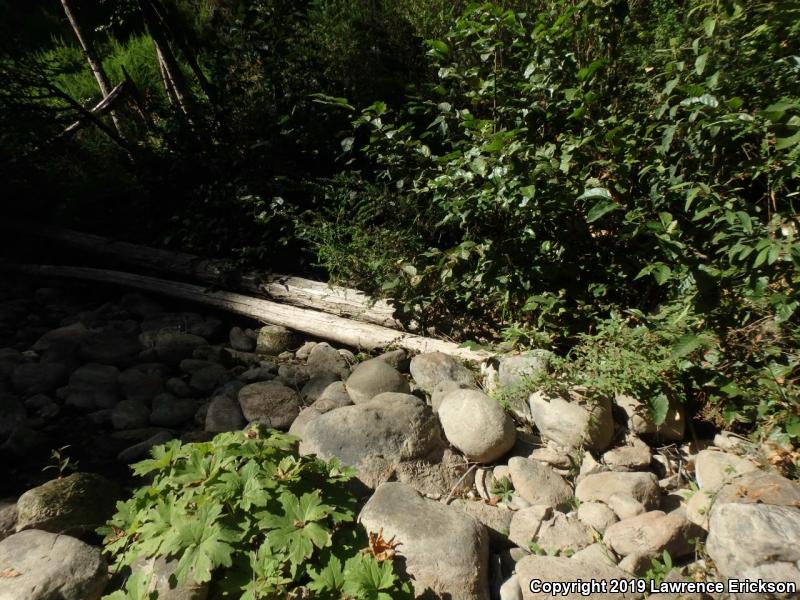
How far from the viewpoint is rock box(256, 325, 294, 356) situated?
4.10 m

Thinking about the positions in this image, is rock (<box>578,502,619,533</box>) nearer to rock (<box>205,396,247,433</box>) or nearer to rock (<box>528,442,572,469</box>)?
rock (<box>528,442,572,469</box>)

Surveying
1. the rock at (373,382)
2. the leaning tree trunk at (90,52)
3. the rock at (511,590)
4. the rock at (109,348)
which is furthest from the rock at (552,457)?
the leaning tree trunk at (90,52)

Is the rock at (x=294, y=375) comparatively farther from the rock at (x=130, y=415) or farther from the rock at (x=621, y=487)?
the rock at (x=621, y=487)

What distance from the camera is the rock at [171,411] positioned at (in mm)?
3336

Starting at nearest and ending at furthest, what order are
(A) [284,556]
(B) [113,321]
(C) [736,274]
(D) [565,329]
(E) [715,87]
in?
(A) [284,556]
(C) [736,274]
(E) [715,87]
(D) [565,329]
(B) [113,321]

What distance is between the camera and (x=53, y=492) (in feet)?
7.93

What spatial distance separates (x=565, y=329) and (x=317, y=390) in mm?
1533

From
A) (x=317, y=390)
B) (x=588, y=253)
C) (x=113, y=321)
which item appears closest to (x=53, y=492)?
(x=317, y=390)

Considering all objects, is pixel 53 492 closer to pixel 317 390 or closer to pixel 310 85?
pixel 317 390

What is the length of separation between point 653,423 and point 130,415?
291cm

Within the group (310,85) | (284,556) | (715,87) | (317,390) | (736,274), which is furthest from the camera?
(310,85)

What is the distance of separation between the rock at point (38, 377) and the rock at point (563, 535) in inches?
123

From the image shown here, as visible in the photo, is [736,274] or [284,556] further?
[736,274]

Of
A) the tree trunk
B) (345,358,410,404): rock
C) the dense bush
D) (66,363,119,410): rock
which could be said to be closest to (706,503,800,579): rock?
the dense bush
